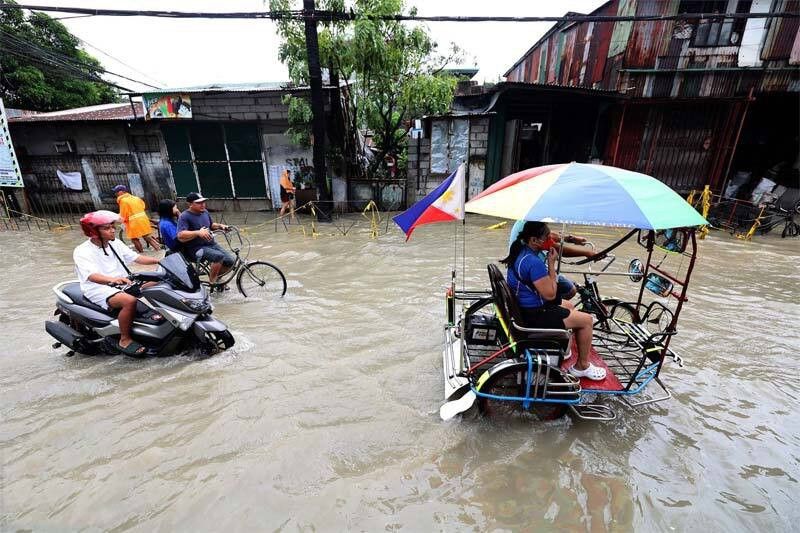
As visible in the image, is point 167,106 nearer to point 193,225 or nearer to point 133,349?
point 193,225

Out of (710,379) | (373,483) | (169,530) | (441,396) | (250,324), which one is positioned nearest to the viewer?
(169,530)

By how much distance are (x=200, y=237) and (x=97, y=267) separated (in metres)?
1.81

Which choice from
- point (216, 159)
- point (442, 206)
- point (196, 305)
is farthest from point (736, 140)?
point (216, 159)

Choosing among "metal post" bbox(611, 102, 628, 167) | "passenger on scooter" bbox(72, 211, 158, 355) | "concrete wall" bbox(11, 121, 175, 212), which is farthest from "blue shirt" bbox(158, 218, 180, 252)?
"metal post" bbox(611, 102, 628, 167)

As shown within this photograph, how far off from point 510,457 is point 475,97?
11.7 metres

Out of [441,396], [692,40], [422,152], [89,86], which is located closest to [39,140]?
[89,86]

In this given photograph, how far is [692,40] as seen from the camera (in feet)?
36.0

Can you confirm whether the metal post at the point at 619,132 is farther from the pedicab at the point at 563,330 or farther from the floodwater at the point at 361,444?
the pedicab at the point at 563,330

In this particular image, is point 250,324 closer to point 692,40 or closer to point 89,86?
point 692,40

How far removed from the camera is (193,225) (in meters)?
5.42

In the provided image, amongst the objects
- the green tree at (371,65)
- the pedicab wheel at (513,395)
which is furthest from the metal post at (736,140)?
the pedicab wheel at (513,395)

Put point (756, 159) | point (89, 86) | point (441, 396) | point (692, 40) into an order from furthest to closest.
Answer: point (89, 86), point (756, 159), point (692, 40), point (441, 396)

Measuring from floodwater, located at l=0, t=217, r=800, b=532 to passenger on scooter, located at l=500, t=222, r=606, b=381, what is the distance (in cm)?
69

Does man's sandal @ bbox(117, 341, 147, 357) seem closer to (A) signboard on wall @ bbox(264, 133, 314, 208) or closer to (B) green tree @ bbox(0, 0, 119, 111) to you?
(A) signboard on wall @ bbox(264, 133, 314, 208)
